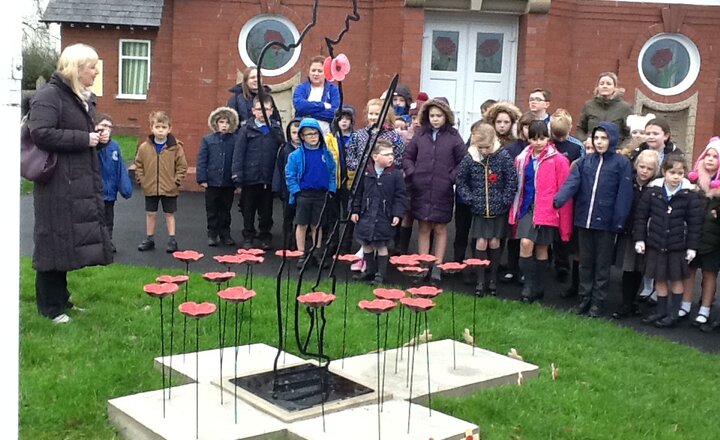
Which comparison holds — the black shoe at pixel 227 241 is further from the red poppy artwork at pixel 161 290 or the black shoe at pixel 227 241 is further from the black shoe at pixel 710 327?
the red poppy artwork at pixel 161 290

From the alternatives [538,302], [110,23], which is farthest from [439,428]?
[110,23]

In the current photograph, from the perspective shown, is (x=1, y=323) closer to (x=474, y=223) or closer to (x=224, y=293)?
(x=224, y=293)

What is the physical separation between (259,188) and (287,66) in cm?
551

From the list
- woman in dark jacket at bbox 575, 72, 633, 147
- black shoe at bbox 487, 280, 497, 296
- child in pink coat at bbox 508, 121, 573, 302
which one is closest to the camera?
child in pink coat at bbox 508, 121, 573, 302

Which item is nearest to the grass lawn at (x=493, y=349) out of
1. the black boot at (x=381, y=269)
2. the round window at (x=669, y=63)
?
the black boot at (x=381, y=269)

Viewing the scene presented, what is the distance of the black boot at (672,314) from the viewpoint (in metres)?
6.88

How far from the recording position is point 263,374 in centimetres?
480

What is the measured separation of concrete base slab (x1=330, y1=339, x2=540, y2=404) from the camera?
15.9ft

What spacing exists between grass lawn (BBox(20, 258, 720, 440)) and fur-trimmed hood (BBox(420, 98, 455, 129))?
5.58 feet

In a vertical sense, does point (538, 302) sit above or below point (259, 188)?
below

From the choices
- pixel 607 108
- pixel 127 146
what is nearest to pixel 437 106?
pixel 607 108

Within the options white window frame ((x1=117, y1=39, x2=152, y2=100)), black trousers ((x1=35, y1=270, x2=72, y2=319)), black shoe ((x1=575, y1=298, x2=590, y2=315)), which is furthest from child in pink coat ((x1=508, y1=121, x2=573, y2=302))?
white window frame ((x1=117, y1=39, x2=152, y2=100))

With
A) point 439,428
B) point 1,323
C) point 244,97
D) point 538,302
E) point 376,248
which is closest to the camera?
point 1,323

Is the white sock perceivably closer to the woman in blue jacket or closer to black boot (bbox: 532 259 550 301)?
black boot (bbox: 532 259 550 301)
